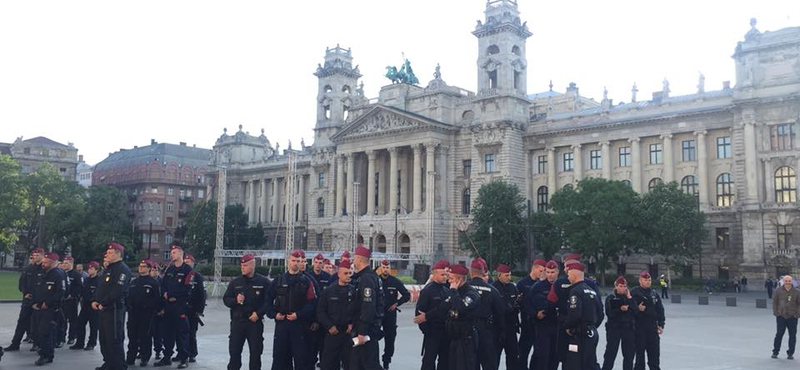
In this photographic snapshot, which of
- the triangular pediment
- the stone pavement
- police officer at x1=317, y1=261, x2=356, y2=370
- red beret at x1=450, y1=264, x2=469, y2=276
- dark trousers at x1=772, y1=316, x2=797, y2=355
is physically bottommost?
the stone pavement

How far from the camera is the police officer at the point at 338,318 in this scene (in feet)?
38.8

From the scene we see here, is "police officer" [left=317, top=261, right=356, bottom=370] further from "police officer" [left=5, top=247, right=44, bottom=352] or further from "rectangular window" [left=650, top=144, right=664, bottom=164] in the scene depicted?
"rectangular window" [left=650, top=144, right=664, bottom=164]

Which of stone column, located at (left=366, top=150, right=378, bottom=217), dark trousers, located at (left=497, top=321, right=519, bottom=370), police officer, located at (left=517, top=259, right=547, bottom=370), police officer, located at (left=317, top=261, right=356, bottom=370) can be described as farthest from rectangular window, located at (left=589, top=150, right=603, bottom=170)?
police officer, located at (left=317, top=261, right=356, bottom=370)

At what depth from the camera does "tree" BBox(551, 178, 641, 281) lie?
54.6 metres

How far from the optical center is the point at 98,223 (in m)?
82.4

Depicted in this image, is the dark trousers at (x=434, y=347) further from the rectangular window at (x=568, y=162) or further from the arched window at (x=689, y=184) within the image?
the rectangular window at (x=568, y=162)

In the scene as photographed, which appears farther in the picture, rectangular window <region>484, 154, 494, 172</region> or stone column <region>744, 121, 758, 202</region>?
rectangular window <region>484, 154, 494, 172</region>

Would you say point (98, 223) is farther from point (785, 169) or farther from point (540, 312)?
point (540, 312)

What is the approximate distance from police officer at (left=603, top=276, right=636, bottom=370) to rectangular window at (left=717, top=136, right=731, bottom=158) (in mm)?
53133

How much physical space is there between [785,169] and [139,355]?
2181 inches

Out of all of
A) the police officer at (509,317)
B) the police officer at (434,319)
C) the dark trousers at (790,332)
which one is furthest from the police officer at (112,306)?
the dark trousers at (790,332)

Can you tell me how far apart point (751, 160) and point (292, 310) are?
54807 millimetres

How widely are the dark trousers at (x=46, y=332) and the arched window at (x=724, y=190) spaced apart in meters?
58.8

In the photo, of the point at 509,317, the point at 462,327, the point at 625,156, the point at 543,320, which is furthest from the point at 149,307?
the point at 625,156
